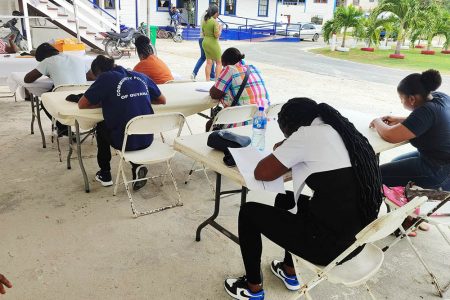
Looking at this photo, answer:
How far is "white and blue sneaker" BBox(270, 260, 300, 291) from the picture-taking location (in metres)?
2.39

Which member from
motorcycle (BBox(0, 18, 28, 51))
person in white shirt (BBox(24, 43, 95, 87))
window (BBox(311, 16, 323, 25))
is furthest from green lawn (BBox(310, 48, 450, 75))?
person in white shirt (BBox(24, 43, 95, 87))

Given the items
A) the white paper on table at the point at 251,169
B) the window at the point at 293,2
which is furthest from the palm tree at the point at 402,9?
the white paper on table at the point at 251,169

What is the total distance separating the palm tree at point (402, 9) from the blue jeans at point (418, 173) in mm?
13952

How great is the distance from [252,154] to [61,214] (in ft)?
5.79

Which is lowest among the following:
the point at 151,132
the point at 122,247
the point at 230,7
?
the point at 122,247

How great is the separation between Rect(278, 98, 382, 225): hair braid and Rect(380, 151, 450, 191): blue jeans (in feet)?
3.79

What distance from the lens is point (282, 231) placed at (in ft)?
6.27

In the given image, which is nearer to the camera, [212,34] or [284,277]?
[284,277]

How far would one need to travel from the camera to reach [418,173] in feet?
9.08

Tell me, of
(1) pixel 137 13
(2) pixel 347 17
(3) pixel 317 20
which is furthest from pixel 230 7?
(1) pixel 137 13

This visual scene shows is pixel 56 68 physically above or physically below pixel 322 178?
above

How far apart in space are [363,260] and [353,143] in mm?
618

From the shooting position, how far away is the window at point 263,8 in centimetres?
2594

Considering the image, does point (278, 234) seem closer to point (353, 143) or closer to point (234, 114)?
point (353, 143)
